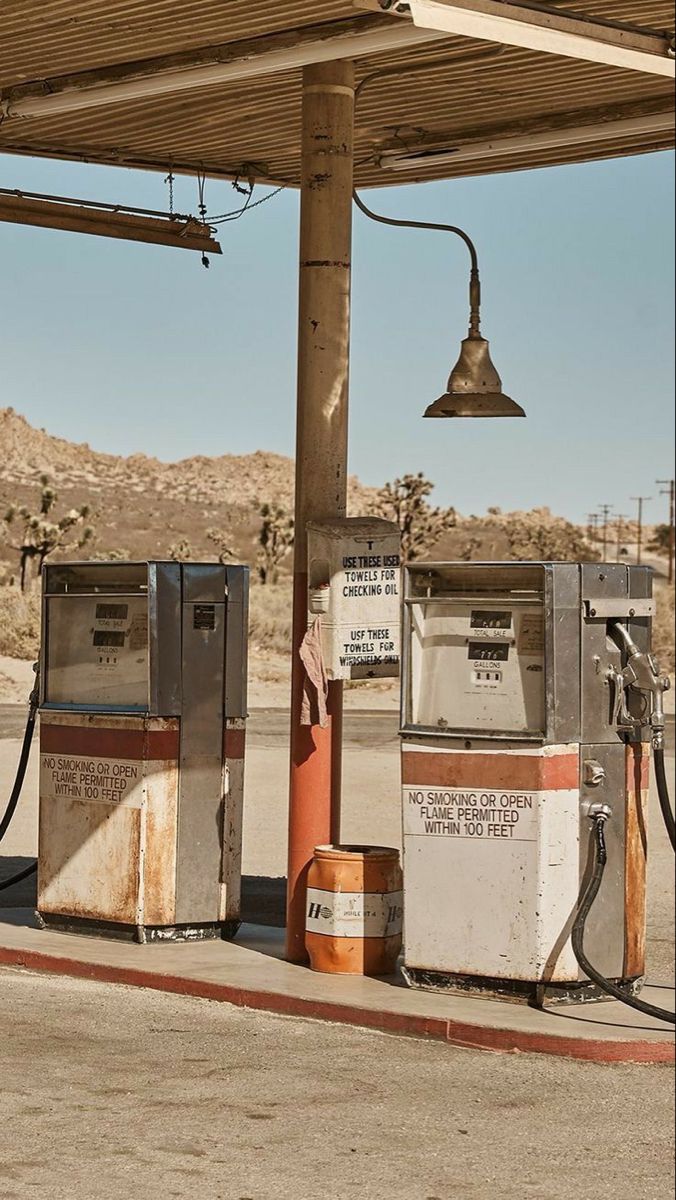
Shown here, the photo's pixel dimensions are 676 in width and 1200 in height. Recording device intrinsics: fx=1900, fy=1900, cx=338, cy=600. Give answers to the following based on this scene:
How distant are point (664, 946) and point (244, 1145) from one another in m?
5.86

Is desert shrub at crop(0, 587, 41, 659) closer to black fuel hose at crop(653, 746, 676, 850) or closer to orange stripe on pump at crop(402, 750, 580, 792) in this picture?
orange stripe on pump at crop(402, 750, 580, 792)

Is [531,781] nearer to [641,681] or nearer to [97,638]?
[641,681]

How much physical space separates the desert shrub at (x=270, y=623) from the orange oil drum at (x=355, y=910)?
2505 cm

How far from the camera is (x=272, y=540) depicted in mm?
51344

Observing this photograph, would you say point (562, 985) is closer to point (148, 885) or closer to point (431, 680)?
point (431, 680)

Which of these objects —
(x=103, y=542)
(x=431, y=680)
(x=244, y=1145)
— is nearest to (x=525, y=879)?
(x=431, y=680)

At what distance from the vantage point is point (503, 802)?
802cm

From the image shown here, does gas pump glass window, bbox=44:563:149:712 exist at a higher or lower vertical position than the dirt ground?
higher

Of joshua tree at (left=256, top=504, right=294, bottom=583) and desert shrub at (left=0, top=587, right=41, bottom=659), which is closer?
desert shrub at (left=0, top=587, right=41, bottom=659)

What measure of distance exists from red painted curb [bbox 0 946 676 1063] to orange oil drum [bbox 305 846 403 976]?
549mm

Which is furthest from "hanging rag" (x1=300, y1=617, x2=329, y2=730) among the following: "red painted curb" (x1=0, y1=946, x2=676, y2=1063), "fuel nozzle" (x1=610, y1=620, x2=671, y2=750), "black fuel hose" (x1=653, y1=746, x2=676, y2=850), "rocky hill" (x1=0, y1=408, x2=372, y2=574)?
"rocky hill" (x1=0, y1=408, x2=372, y2=574)

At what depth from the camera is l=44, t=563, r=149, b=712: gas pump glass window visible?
966 centimetres

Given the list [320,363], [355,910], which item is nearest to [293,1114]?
[355,910]

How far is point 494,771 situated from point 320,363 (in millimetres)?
2178
